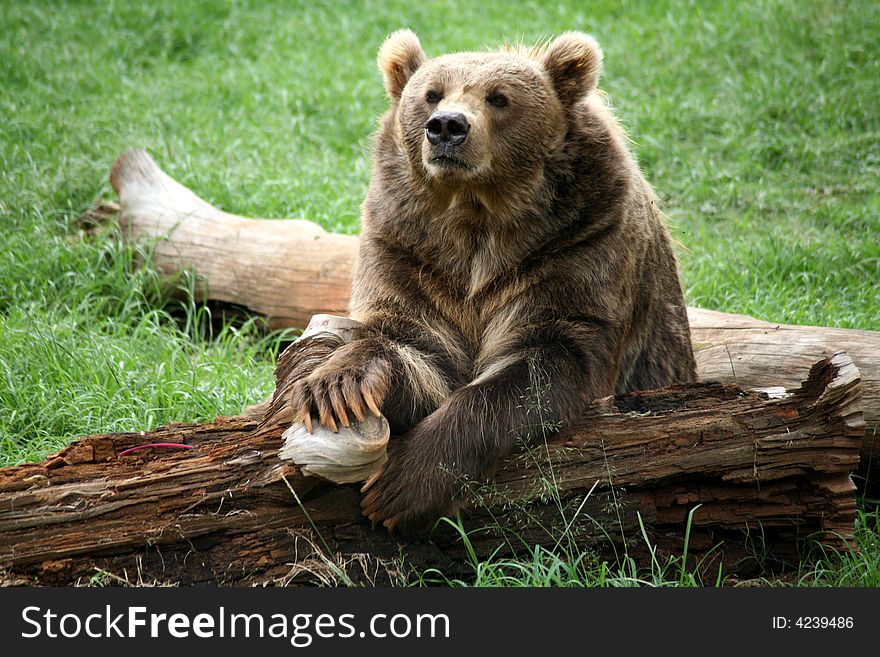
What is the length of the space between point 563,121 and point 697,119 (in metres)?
5.90

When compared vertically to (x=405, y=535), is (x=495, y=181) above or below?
above

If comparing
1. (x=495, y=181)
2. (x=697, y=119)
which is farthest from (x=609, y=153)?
(x=697, y=119)

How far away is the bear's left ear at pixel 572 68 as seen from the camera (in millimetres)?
4605

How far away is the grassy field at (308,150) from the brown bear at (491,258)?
681 millimetres

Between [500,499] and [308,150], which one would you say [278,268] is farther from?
[500,499]

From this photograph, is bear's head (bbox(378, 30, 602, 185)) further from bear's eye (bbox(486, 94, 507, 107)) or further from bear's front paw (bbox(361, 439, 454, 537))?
bear's front paw (bbox(361, 439, 454, 537))

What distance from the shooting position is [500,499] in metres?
3.90

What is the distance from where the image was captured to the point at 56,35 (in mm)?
11148

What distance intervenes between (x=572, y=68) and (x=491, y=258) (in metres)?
0.99

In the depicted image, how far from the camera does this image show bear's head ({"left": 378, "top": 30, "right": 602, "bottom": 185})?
13.6ft

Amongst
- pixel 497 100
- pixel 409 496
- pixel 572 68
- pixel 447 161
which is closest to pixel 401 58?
pixel 497 100

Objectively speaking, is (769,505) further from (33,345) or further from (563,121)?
(33,345)

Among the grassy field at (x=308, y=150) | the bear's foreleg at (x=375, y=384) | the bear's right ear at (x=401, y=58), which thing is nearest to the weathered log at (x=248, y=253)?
the grassy field at (x=308, y=150)

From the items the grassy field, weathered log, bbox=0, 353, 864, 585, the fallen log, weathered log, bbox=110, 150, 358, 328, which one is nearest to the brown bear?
weathered log, bbox=0, 353, 864, 585
